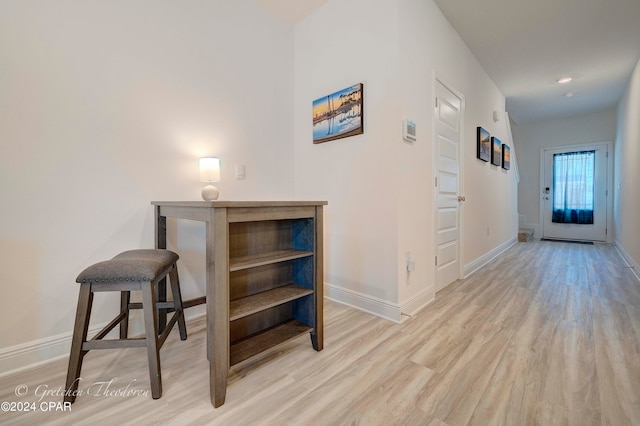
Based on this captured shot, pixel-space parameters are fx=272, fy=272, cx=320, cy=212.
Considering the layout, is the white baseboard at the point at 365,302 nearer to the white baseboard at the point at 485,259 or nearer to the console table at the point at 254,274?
A: the console table at the point at 254,274

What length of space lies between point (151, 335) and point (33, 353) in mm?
834

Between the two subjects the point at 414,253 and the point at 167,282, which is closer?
the point at 167,282

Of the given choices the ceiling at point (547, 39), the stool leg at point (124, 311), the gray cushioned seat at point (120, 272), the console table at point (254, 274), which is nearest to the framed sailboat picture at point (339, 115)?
the ceiling at point (547, 39)

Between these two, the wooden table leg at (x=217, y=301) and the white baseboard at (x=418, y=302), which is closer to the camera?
the wooden table leg at (x=217, y=301)

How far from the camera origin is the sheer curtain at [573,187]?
5.44 metres

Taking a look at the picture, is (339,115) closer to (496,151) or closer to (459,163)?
(459,163)

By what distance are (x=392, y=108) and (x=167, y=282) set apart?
6.58 feet

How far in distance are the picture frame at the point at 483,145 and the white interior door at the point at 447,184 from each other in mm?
641

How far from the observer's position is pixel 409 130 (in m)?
2.03

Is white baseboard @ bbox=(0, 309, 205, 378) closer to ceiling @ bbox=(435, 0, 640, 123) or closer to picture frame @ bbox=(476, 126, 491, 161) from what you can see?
ceiling @ bbox=(435, 0, 640, 123)

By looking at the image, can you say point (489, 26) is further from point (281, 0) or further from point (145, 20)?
point (145, 20)

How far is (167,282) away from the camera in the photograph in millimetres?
1896

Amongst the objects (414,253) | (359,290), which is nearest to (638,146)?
(414,253)
